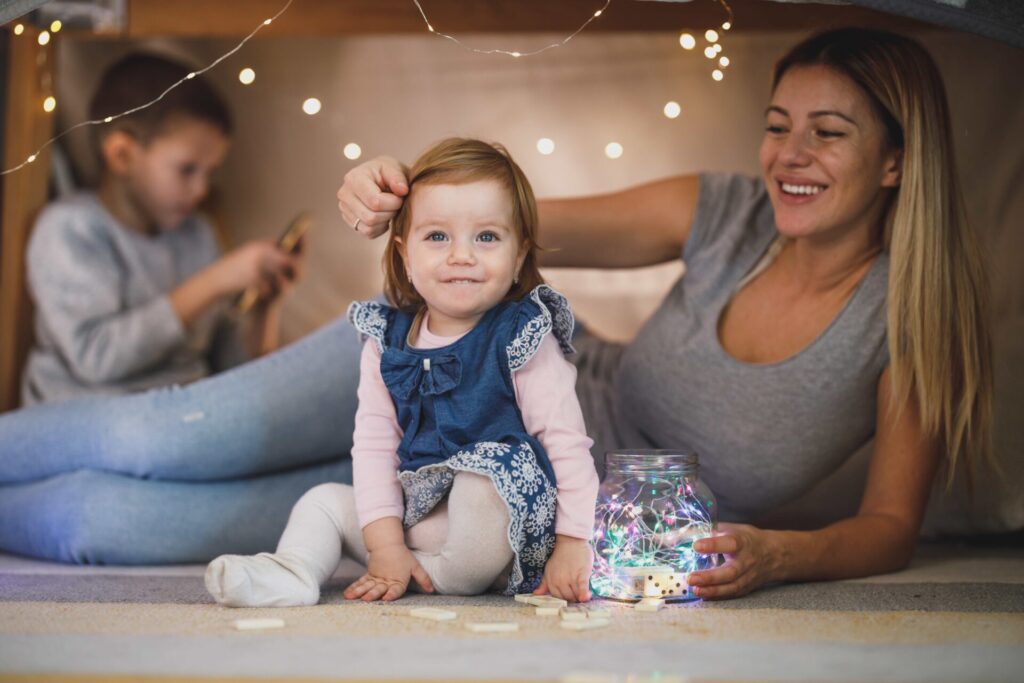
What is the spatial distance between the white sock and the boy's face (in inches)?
52.0

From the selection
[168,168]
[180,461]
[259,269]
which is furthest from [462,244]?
[168,168]

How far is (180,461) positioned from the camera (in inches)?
65.7

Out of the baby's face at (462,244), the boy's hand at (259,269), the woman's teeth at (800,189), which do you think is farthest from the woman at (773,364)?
the boy's hand at (259,269)

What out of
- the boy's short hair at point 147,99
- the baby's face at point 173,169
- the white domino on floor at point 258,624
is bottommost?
the white domino on floor at point 258,624

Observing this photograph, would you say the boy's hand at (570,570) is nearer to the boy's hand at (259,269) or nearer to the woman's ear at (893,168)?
the woman's ear at (893,168)

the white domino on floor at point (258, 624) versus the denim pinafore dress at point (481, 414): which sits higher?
the denim pinafore dress at point (481, 414)

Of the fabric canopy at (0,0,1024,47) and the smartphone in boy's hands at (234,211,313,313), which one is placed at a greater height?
the fabric canopy at (0,0,1024,47)

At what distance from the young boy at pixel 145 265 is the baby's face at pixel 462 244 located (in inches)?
43.1

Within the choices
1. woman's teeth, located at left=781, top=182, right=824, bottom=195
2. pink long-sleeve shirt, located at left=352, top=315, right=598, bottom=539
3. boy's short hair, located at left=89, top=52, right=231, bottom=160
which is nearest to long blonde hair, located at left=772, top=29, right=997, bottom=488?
woman's teeth, located at left=781, top=182, right=824, bottom=195

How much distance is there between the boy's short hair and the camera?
→ 7.70 ft

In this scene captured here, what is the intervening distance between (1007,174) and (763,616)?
129 centimetres

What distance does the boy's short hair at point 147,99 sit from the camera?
2.35 meters

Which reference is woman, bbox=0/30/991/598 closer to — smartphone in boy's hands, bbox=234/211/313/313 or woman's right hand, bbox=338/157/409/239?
woman's right hand, bbox=338/157/409/239

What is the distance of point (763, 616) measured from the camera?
121cm
